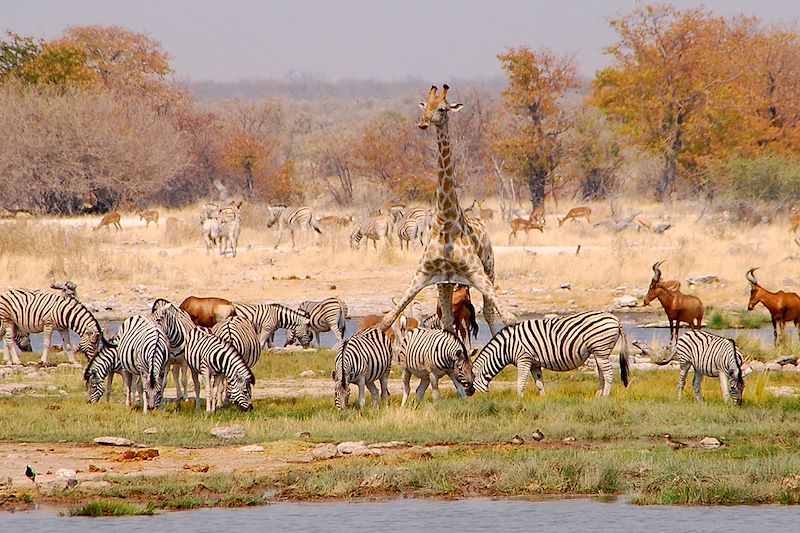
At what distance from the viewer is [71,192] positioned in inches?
1845

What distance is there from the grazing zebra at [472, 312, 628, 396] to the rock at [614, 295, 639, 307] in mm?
11895

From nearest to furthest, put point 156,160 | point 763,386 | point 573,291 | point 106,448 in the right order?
point 106,448
point 763,386
point 573,291
point 156,160

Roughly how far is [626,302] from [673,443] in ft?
46.4

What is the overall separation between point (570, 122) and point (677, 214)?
815 cm

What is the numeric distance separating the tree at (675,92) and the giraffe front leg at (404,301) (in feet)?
117

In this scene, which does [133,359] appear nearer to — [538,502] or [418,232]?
[538,502]

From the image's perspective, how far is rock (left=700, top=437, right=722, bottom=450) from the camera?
12415mm

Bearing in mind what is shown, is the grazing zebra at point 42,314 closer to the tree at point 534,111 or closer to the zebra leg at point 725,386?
the zebra leg at point 725,386

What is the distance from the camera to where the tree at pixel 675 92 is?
51.4 meters

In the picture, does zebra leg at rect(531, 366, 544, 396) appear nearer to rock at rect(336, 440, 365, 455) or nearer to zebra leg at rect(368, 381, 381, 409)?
zebra leg at rect(368, 381, 381, 409)

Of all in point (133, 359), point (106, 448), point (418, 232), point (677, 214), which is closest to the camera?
point (106, 448)

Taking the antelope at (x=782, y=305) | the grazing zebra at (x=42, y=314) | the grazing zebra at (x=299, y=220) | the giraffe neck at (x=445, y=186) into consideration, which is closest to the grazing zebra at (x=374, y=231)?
the grazing zebra at (x=299, y=220)

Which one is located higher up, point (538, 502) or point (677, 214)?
point (677, 214)

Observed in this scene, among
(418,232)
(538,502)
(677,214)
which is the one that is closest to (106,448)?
(538,502)
